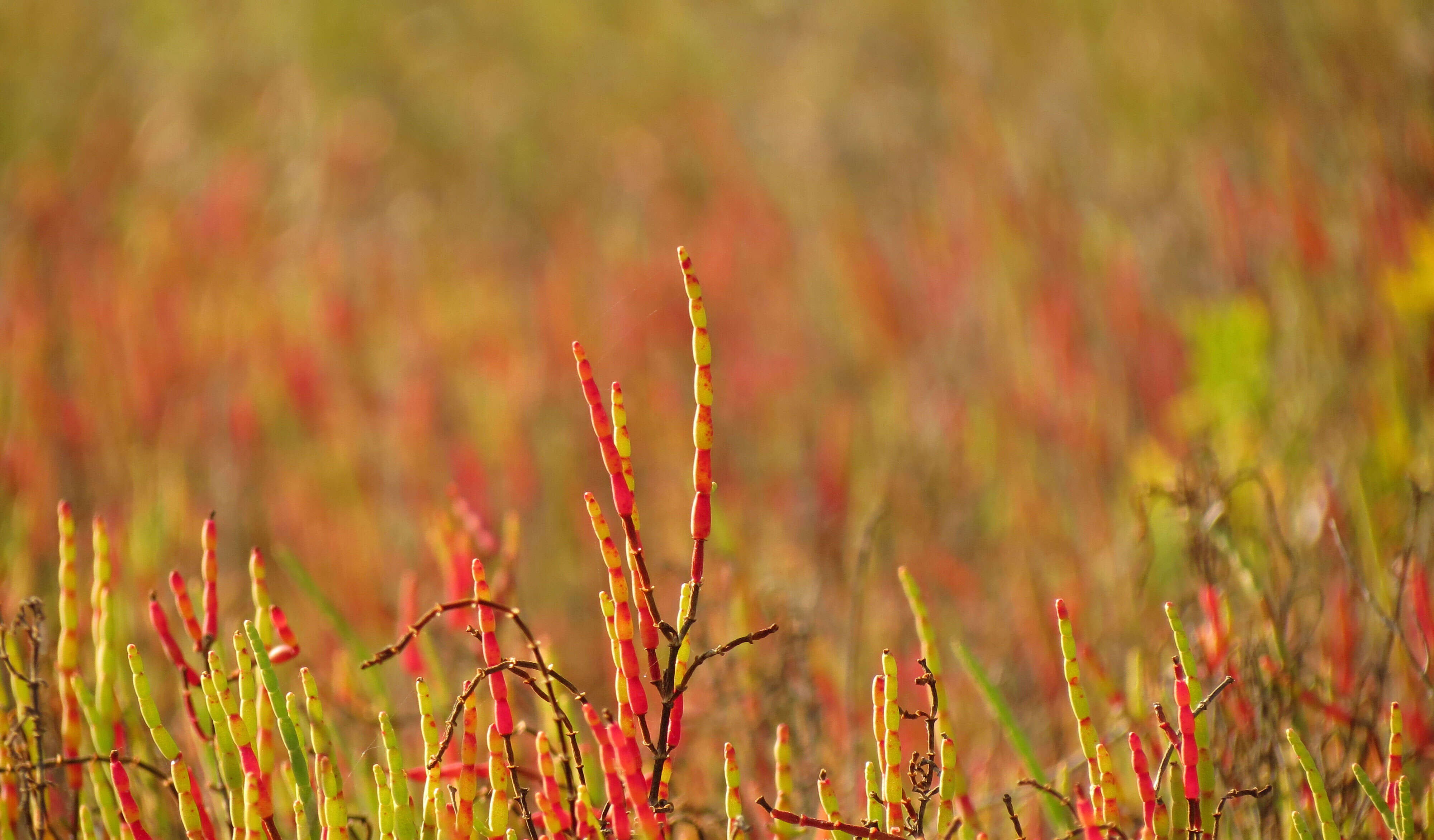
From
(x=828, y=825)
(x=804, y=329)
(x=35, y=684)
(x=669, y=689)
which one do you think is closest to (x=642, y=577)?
(x=669, y=689)

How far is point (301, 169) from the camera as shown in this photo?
4.20m

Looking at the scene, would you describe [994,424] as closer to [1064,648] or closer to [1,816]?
[1064,648]

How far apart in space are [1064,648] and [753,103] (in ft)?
14.3

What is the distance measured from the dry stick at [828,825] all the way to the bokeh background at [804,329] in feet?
1.42

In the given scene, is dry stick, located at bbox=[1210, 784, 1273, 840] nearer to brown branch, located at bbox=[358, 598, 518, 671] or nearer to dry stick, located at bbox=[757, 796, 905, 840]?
dry stick, located at bbox=[757, 796, 905, 840]

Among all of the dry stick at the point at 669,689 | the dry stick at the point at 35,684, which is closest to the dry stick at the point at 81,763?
the dry stick at the point at 35,684

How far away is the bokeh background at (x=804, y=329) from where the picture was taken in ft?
5.93

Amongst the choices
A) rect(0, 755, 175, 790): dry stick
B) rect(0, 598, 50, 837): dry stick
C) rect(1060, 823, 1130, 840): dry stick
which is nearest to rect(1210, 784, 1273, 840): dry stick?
rect(1060, 823, 1130, 840): dry stick

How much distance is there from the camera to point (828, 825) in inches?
26.5

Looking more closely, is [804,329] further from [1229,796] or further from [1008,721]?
[1229,796]

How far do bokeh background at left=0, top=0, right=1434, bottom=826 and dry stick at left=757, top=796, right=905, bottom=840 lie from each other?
1.42ft

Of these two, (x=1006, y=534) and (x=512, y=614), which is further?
(x=1006, y=534)

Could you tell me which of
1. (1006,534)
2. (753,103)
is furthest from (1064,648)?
(753,103)

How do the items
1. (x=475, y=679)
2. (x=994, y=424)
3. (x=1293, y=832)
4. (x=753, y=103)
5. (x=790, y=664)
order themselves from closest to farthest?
1. (x=475, y=679)
2. (x=1293, y=832)
3. (x=790, y=664)
4. (x=994, y=424)
5. (x=753, y=103)
